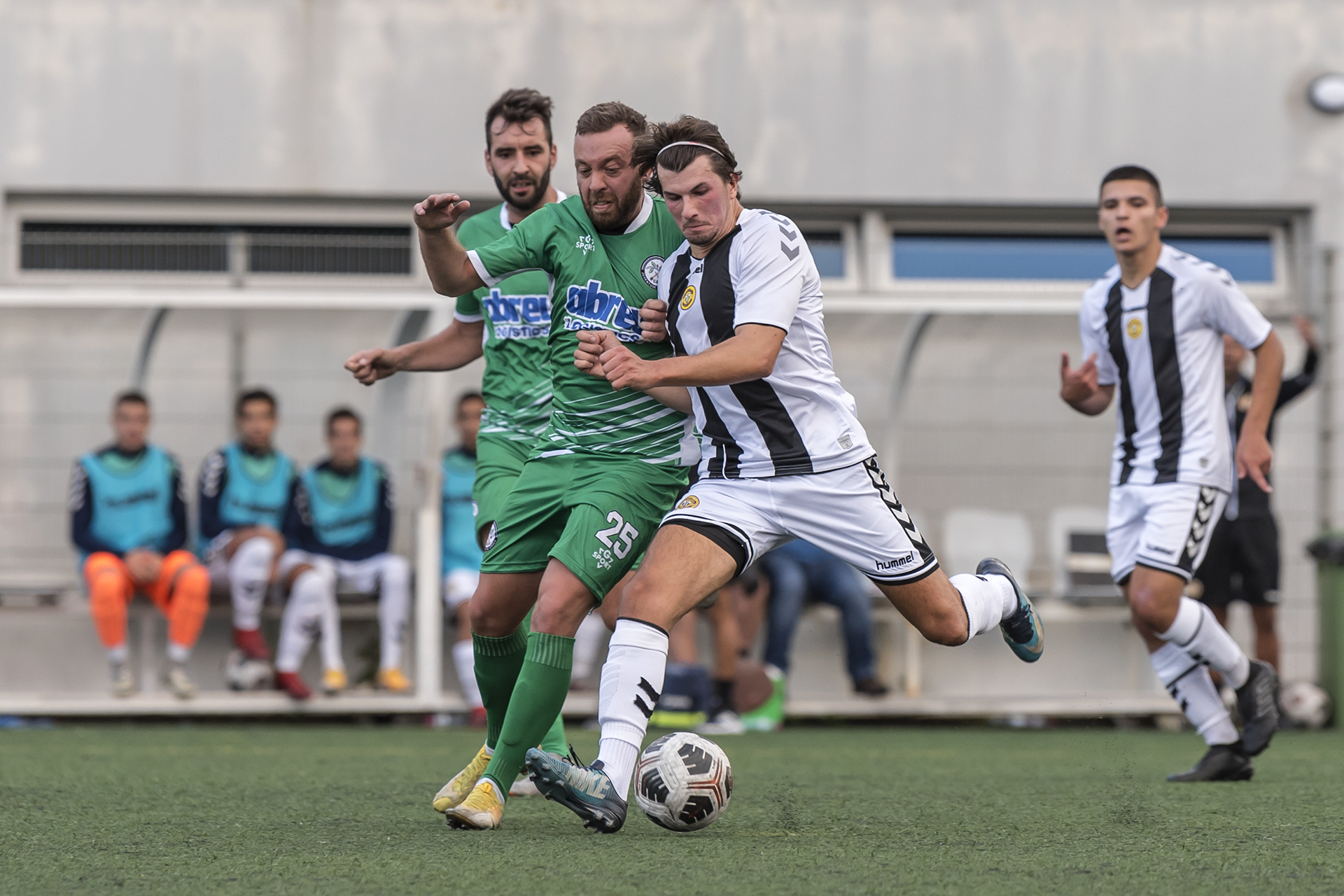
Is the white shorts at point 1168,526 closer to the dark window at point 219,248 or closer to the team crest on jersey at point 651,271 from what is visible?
the team crest on jersey at point 651,271

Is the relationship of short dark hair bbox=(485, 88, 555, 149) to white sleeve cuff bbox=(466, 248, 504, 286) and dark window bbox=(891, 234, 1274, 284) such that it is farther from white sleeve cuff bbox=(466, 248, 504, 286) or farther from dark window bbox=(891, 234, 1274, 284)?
dark window bbox=(891, 234, 1274, 284)

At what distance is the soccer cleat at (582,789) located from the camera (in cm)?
348

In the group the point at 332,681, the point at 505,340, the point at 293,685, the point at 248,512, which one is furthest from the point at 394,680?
the point at 505,340

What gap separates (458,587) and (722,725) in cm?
179

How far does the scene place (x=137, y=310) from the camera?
9.04 metres

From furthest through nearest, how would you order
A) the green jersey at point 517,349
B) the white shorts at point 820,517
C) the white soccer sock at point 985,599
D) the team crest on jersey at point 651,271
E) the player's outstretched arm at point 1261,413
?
the player's outstretched arm at point 1261,413 < the green jersey at point 517,349 < the white soccer sock at point 985,599 < the team crest on jersey at point 651,271 < the white shorts at point 820,517

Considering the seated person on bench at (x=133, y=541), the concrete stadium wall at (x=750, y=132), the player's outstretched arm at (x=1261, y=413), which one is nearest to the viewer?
the player's outstretched arm at (x=1261, y=413)

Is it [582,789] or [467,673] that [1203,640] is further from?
[467,673]

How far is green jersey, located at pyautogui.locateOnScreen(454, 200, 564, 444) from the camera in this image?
462 centimetres

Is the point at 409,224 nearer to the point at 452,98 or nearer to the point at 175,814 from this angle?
the point at 452,98

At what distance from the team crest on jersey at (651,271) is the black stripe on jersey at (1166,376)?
7.05 feet

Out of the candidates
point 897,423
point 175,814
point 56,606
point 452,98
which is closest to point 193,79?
point 452,98

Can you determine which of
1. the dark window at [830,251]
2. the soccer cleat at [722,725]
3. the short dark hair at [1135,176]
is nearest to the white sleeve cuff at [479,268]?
the short dark hair at [1135,176]

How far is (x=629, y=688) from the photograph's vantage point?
3.72m
